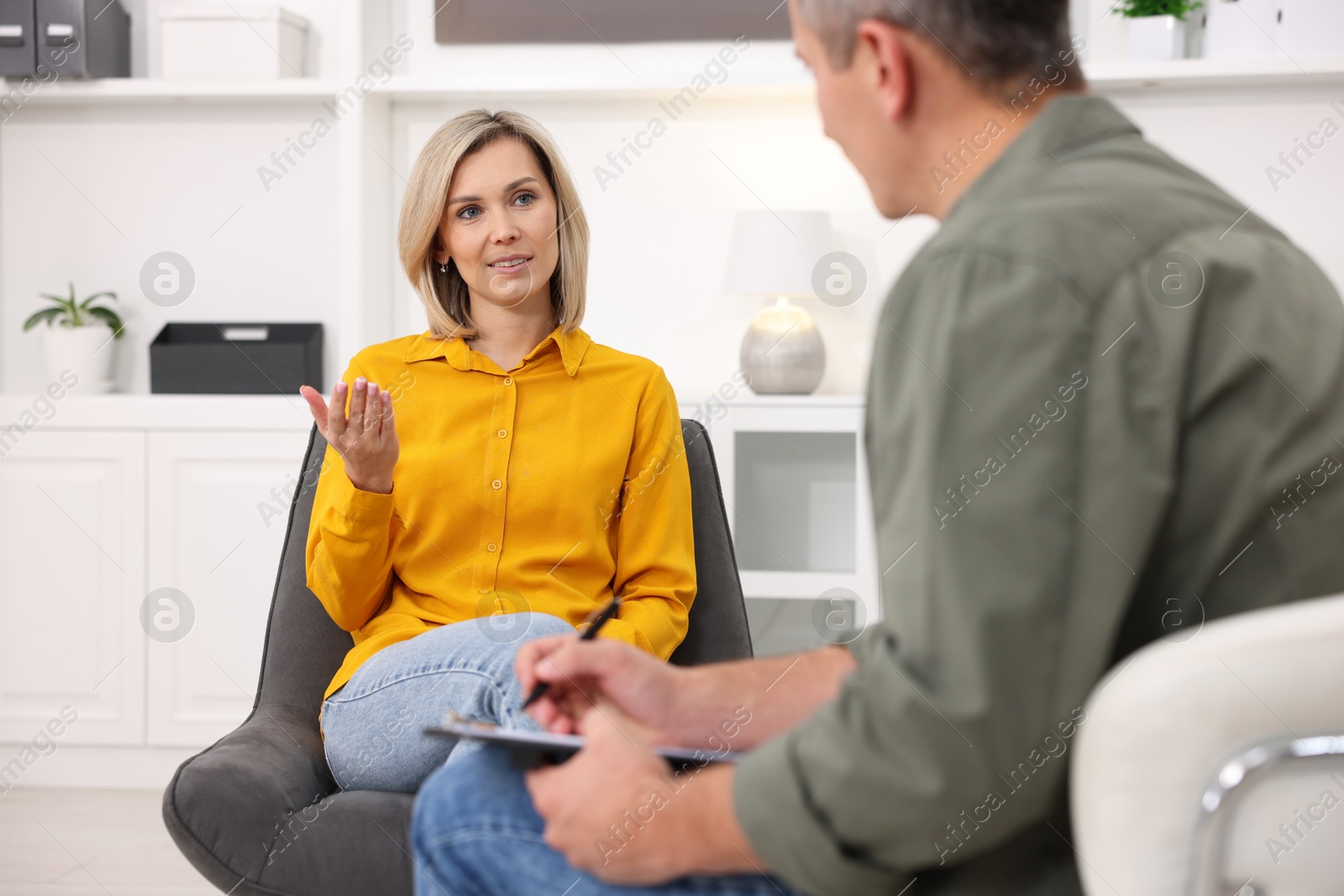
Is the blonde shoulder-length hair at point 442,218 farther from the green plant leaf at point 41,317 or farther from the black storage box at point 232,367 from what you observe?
the green plant leaf at point 41,317

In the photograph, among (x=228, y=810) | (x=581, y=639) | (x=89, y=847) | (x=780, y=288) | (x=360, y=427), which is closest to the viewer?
(x=581, y=639)

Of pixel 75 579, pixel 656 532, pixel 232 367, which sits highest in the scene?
pixel 232 367

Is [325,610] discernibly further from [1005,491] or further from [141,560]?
[1005,491]

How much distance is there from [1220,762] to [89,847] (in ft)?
7.81

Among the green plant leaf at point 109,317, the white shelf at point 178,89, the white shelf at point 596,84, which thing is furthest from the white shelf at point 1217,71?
the green plant leaf at point 109,317

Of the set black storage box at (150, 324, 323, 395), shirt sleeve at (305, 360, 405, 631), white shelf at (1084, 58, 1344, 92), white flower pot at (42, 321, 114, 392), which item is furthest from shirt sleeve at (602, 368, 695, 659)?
white flower pot at (42, 321, 114, 392)

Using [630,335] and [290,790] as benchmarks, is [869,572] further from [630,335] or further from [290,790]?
[290,790]

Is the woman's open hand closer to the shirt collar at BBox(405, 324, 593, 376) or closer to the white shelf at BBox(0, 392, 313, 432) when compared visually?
the shirt collar at BBox(405, 324, 593, 376)

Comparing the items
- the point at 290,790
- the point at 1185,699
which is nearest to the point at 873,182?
the point at 1185,699

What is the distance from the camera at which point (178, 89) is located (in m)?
2.80

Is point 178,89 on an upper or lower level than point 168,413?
upper

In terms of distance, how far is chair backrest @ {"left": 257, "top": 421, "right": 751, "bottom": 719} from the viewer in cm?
168

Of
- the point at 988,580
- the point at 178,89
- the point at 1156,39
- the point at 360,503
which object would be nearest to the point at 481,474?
the point at 360,503

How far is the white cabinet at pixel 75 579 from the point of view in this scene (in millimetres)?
2688
